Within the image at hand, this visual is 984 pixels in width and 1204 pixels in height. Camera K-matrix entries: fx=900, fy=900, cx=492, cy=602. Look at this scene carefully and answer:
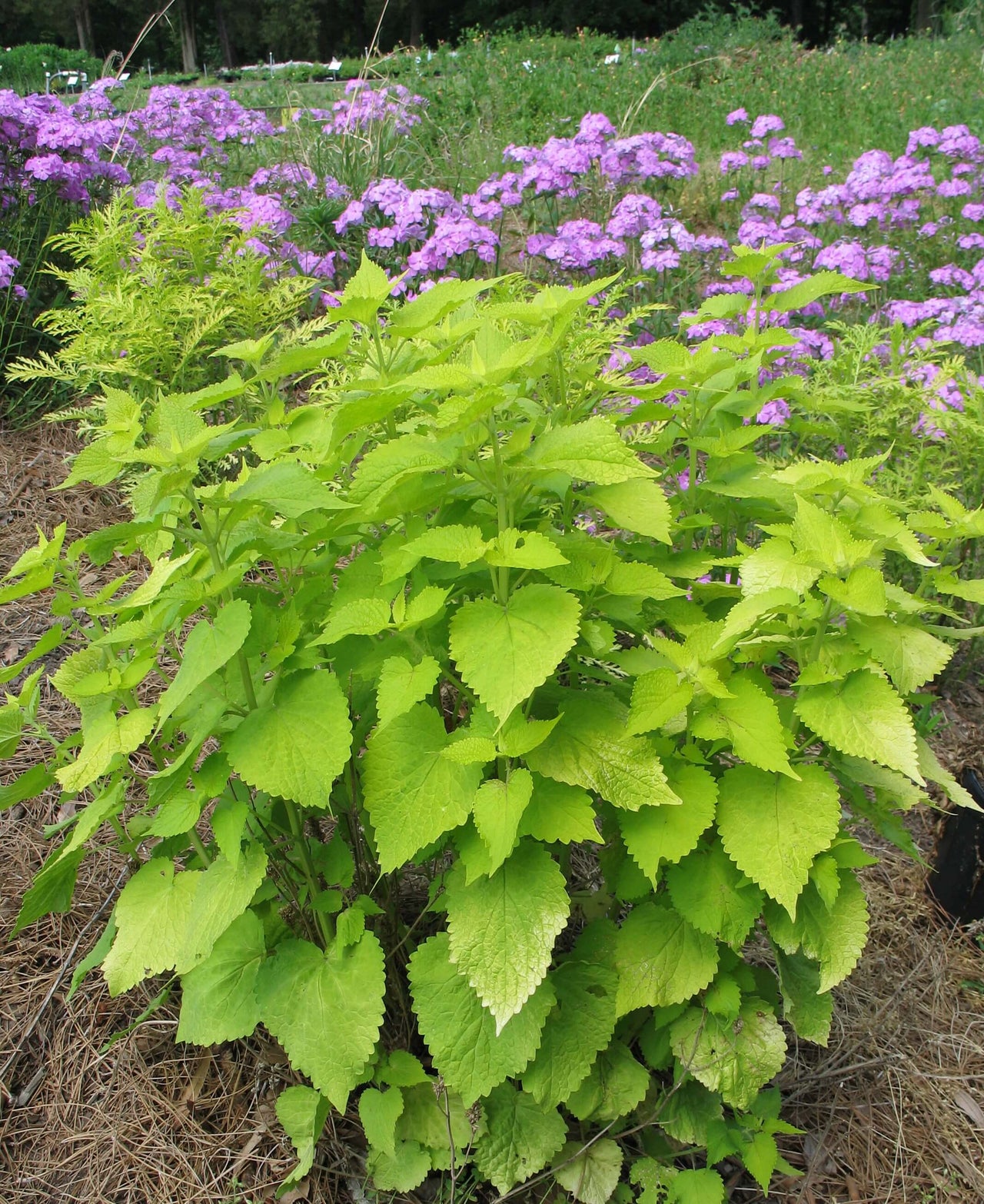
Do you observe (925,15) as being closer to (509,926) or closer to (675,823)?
(675,823)

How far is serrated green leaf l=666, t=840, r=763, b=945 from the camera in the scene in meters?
1.30

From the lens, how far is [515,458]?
131cm

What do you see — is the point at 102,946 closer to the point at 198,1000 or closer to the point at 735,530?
the point at 198,1000

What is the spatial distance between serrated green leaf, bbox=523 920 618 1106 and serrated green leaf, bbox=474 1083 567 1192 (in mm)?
40

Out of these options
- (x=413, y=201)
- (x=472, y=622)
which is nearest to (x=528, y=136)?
(x=413, y=201)

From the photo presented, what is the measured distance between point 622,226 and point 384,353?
2.59 m

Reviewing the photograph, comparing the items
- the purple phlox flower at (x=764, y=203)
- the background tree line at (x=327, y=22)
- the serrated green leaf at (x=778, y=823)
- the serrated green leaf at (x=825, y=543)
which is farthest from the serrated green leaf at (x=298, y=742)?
the background tree line at (x=327, y=22)

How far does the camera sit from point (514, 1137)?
4.80ft

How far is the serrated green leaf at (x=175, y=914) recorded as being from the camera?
131cm

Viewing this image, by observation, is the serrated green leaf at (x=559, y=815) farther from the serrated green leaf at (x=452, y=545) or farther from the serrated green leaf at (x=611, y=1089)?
the serrated green leaf at (x=611, y=1089)

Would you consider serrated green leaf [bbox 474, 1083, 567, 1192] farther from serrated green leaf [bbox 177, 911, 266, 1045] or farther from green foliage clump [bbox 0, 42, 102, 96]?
green foliage clump [bbox 0, 42, 102, 96]

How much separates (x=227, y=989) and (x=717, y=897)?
0.81 meters

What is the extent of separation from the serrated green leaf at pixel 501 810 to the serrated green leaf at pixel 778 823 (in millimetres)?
302

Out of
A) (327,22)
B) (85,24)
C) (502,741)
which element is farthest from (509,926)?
(327,22)
